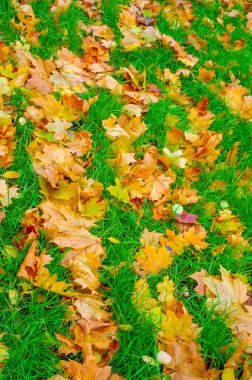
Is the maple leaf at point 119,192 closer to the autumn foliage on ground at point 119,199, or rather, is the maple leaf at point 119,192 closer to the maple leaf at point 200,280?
the autumn foliage on ground at point 119,199

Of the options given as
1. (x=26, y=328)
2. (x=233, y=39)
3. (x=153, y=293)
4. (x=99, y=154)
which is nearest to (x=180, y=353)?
(x=153, y=293)

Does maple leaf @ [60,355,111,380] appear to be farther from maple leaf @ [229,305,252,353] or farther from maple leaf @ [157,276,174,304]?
maple leaf @ [229,305,252,353]

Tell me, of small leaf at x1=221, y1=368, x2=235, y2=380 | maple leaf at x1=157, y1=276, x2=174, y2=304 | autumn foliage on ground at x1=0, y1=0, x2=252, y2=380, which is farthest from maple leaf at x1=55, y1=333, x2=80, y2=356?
small leaf at x1=221, y1=368, x2=235, y2=380

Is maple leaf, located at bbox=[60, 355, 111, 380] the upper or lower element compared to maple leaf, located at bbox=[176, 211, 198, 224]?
upper

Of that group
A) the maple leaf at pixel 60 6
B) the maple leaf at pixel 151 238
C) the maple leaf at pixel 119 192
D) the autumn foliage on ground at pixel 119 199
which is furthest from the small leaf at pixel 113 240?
the maple leaf at pixel 60 6

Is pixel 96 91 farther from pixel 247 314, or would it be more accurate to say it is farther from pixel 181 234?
pixel 247 314

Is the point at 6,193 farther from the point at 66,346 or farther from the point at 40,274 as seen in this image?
the point at 66,346

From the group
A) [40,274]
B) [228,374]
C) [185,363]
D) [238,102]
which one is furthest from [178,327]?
[238,102]
